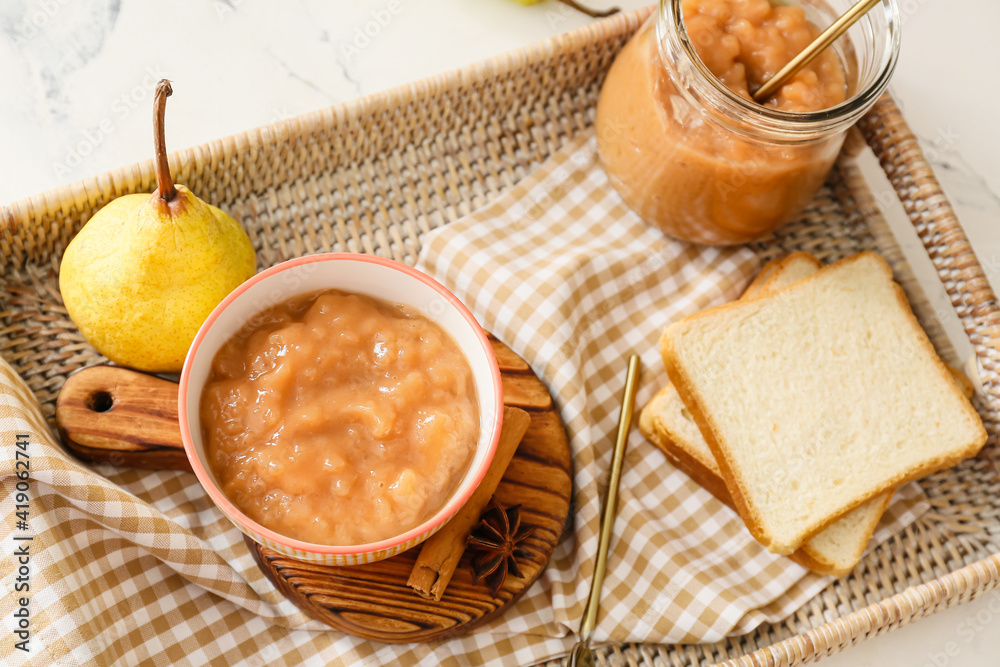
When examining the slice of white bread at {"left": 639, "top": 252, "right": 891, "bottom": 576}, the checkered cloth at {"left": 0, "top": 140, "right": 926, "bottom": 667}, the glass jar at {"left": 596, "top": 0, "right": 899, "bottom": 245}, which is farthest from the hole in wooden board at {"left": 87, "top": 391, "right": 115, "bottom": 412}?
the glass jar at {"left": 596, "top": 0, "right": 899, "bottom": 245}

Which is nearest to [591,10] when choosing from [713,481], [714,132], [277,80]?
[714,132]

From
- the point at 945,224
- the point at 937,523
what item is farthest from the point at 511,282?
the point at 937,523

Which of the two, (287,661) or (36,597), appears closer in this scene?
(36,597)

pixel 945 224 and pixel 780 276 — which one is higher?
pixel 945 224

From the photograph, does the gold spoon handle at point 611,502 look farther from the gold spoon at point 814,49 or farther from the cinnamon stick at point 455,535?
the gold spoon at point 814,49

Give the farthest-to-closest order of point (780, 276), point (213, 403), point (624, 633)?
point (780, 276), point (624, 633), point (213, 403)

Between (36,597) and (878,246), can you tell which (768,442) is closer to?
(878,246)

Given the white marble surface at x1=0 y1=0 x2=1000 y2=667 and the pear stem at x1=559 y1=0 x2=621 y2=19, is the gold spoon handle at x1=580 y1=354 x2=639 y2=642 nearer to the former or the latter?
the white marble surface at x1=0 y1=0 x2=1000 y2=667

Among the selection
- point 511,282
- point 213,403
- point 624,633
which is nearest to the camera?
point 213,403
